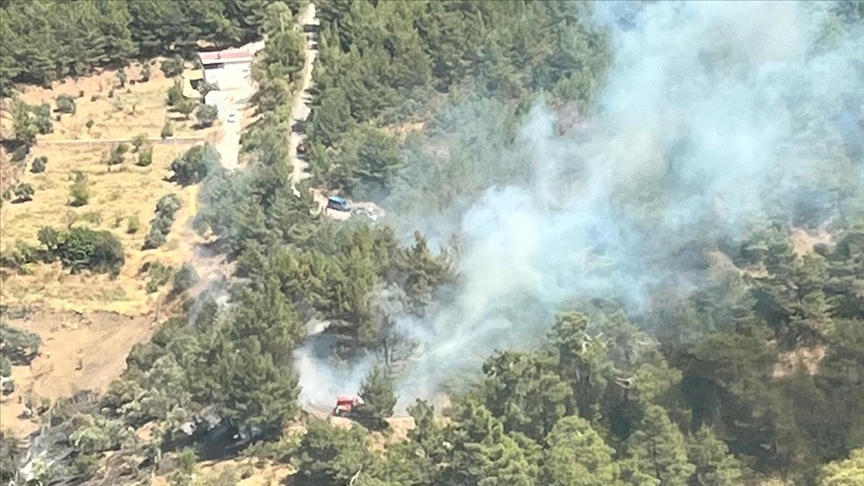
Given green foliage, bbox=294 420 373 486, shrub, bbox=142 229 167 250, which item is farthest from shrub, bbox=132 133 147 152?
green foliage, bbox=294 420 373 486

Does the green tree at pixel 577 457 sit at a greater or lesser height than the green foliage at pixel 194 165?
lesser

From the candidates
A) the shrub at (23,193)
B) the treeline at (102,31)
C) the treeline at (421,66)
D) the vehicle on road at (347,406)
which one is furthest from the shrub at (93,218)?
the vehicle on road at (347,406)

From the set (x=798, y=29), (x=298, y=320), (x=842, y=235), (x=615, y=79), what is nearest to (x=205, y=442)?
(x=298, y=320)

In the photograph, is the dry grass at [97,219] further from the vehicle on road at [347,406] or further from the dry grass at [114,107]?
the vehicle on road at [347,406]

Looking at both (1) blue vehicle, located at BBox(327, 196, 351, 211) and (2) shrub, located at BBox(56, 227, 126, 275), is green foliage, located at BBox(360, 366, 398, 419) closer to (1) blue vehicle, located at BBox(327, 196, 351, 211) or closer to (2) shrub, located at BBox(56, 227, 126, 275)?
(1) blue vehicle, located at BBox(327, 196, 351, 211)

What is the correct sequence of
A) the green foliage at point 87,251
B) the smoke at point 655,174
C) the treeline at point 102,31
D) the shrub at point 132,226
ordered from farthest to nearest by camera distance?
the treeline at point 102,31 < the shrub at point 132,226 < the green foliage at point 87,251 < the smoke at point 655,174
